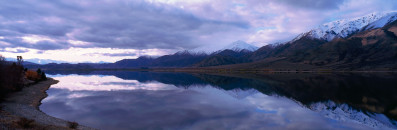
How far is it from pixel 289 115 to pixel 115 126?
2264 cm

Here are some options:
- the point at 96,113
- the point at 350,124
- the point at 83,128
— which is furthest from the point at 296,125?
the point at 96,113

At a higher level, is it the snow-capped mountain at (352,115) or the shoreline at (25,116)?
the shoreline at (25,116)

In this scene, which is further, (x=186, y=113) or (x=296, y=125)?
(x=186, y=113)

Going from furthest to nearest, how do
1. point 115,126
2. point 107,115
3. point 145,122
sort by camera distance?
point 107,115, point 145,122, point 115,126

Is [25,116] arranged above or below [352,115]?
above

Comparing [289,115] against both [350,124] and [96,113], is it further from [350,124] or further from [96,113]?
[96,113]

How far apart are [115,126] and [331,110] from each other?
3138cm

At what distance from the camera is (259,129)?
88.1 ft

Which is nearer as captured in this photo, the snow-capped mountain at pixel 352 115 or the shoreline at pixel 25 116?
the shoreline at pixel 25 116

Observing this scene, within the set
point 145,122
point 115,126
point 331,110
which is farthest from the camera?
point 331,110

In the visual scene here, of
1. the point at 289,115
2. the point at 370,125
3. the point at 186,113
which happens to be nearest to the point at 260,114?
the point at 289,115

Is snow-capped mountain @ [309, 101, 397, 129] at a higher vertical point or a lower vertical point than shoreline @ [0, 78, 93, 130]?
lower

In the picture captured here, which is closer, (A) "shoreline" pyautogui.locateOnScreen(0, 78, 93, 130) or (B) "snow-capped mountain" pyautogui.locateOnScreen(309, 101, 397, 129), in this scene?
(A) "shoreline" pyautogui.locateOnScreen(0, 78, 93, 130)

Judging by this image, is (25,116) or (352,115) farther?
(352,115)
